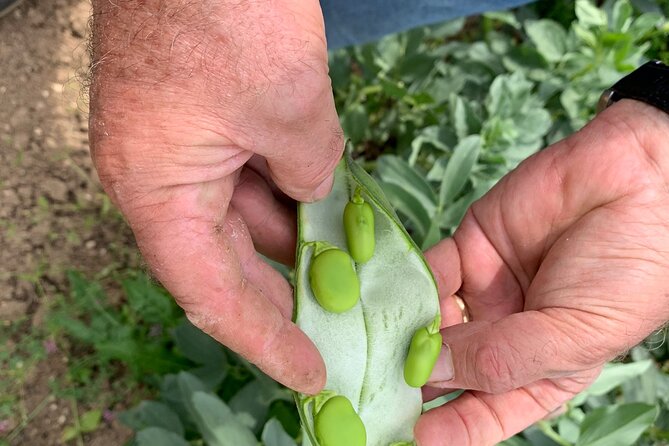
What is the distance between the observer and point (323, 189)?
45.0 inches

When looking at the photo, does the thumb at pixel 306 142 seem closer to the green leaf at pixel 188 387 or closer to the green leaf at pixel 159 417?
the green leaf at pixel 188 387

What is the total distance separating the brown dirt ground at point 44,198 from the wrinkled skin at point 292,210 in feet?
3.88

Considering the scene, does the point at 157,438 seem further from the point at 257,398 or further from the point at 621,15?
the point at 621,15

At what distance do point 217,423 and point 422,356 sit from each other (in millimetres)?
445

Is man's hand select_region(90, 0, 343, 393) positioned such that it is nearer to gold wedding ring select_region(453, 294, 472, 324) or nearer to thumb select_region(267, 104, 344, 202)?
thumb select_region(267, 104, 344, 202)

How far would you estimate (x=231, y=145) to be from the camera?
930 mm

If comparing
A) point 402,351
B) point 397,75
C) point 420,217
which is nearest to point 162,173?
point 402,351

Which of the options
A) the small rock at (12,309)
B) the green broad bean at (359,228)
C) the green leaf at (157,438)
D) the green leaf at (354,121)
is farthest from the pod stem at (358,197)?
Result: the small rock at (12,309)

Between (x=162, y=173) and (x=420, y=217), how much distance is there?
2.73 feet

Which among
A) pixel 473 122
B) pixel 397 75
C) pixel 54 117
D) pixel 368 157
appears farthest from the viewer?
pixel 54 117

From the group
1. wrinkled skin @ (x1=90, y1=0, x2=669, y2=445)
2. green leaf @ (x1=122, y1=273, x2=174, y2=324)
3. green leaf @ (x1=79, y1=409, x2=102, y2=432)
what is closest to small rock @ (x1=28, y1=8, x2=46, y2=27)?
green leaf @ (x1=122, y1=273, x2=174, y2=324)

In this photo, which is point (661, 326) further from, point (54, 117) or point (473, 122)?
point (54, 117)

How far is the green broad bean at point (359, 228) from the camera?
1.17 m

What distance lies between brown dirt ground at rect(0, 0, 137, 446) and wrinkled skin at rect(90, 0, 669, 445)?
1182 millimetres
